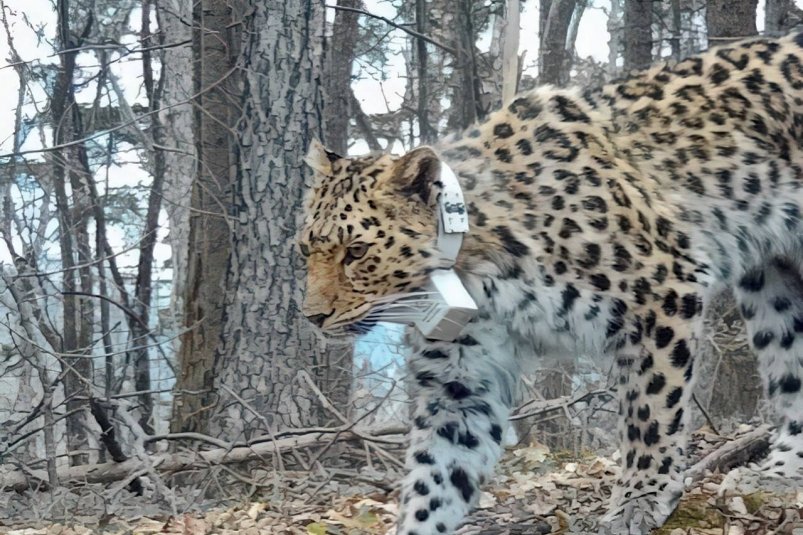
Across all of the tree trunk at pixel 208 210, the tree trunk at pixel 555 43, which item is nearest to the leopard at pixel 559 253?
the tree trunk at pixel 208 210

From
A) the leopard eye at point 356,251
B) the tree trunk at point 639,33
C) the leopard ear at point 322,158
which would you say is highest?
the tree trunk at point 639,33

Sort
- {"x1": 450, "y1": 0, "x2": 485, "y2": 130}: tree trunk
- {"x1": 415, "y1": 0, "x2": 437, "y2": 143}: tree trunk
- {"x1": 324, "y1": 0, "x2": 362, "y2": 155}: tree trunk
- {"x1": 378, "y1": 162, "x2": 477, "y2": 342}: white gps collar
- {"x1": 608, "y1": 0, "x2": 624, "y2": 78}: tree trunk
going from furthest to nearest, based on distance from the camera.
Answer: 1. {"x1": 608, "y1": 0, "x2": 624, "y2": 78}: tree trunk
2. {"x1": 415, "y1": 0, "x2": 437, "y2": 143}: tree trunk
3. {"x1": 324, "y1": 0, "x2": 362, "y2": 155}: tree trunk
4. {"x1": 450, "y1": 0, "x2": 485, "y2": 130}: tree trunk
5. {"x1": 378, "y1": 162, "x2": 477, "y2": 342}: white gps collar

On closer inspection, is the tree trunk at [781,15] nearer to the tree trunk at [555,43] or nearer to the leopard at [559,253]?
the tree trunk at [555,43]

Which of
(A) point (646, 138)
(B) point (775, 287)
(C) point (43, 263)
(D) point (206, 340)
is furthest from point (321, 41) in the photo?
(C) point (43, 263)

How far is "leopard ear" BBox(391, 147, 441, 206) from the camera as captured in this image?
3996mm

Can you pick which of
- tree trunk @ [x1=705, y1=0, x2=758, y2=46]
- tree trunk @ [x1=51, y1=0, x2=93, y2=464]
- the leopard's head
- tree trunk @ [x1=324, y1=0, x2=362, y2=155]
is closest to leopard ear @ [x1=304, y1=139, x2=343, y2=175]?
the leopard's head

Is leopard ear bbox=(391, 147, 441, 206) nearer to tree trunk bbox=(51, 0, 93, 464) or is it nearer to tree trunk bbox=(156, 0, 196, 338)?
tree trunk bbox=(51, 0, 93, 464)

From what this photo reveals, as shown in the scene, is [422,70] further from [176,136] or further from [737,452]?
[737,452]

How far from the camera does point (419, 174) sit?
4.03m

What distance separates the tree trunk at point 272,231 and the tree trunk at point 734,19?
347cm

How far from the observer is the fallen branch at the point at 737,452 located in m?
5.15

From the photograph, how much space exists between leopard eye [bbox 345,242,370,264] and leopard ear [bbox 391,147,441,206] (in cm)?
27

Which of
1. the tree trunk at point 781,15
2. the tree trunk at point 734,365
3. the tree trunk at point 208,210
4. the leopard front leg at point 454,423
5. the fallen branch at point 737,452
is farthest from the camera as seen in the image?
the tree trunk at point 781,15

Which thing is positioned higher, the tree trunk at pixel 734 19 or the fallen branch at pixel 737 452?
the tree trunk at pixel 734 19
